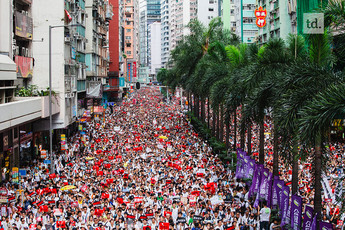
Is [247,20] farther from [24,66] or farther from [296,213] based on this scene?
[296,213]

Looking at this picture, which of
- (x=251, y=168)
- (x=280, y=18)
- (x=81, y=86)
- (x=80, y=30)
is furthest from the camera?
(x=280, y=18)

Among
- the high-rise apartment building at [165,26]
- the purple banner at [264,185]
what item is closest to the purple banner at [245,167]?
the purple banner at [264,185]

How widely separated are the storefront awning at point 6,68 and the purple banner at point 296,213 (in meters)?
14.5

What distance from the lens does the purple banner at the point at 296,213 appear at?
15.5 m

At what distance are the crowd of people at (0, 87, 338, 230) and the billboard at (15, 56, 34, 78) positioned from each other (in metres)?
5.56

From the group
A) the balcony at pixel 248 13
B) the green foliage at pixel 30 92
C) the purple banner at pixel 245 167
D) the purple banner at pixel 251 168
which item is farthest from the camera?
the balcony at pixel 248 13

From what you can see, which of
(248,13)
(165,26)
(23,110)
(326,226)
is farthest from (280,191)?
(165,26)

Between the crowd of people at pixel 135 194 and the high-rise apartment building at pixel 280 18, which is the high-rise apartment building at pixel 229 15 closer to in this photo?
the high-rise apartment building at pixel 280 18

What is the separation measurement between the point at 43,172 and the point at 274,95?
14.4 metres

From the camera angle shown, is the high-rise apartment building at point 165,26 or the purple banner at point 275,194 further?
the high-rise apartment building at point 165,26

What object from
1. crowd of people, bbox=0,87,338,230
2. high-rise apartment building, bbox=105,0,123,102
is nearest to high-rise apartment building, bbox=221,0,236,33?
high-rise apartment building, bbox=105,0,123,102

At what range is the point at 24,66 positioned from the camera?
3131 cm

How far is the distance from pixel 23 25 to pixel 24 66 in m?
2.49

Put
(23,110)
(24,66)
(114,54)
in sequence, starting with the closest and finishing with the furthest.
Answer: (23,110)
(24,66)
(114,54)
